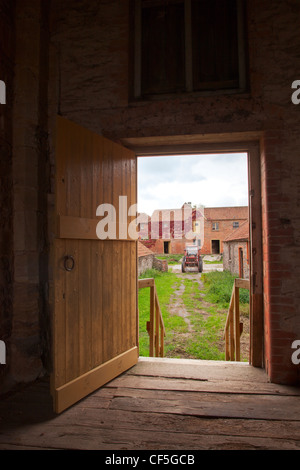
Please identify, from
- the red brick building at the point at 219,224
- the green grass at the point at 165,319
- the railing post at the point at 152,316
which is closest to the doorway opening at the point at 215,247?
the red brick building at the point at 219,224

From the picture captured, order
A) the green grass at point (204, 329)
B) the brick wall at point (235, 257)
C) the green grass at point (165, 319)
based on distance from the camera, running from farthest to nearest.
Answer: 1. the brick wall at point (235, 257)
2. the green grass at point (165, 319)
3. the green grass at point (204, 329)

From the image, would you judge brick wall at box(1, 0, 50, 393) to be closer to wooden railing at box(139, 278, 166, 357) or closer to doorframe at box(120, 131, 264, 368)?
doorframe at box(120, 131, 264, 368)

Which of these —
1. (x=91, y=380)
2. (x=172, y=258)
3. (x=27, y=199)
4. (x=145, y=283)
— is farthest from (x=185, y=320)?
(x=172, y=258)

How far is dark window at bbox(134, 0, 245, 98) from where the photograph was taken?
9.29 ft

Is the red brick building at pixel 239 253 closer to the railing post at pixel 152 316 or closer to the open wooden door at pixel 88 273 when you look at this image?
the railing post at pixel 152 316

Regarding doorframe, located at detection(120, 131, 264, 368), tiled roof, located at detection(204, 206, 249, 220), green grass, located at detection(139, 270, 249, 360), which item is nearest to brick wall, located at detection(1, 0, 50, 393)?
doorframe, located at detection(120, 131, 264, 368)

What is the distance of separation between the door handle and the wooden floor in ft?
3.62

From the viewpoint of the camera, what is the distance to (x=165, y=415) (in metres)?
2.03

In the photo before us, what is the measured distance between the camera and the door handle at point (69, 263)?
2.11 metres

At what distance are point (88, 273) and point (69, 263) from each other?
24cm

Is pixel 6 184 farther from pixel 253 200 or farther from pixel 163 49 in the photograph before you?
pixel 253 200

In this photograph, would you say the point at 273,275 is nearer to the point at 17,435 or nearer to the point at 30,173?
the point at 17,435

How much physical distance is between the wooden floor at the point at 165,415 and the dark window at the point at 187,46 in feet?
9.66
